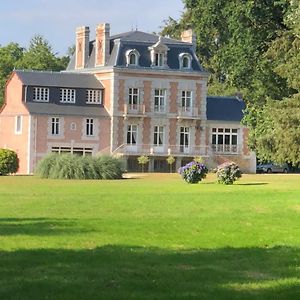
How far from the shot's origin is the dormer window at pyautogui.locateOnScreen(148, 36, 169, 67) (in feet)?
220

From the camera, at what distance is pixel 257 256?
492 inches

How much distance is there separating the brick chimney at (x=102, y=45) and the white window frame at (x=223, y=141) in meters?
11.0

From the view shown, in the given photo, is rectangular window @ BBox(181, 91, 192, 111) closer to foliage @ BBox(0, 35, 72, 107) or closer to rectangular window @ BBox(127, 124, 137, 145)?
rectangular window @ BBox(127, 124, 137, 145)

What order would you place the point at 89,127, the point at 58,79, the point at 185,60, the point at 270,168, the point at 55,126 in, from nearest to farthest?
the point at 55,126, the point at 89,127, the point at 58,79, the point at 185,60, the point at 270,168

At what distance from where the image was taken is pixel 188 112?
223ft

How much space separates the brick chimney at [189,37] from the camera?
226 feet

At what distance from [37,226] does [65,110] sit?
162 ft

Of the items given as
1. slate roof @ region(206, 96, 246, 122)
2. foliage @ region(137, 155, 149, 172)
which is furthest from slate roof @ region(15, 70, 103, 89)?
slate roof @ region(206, 96, 246, 122)

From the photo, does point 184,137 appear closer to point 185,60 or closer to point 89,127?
point 185,60

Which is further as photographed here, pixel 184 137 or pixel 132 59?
pixel 184 137

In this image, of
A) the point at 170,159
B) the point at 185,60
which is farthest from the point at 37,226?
the point at 185,60

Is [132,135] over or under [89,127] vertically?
under

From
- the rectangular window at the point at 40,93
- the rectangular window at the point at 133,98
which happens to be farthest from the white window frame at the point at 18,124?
the rectangular window at the point at 133,98

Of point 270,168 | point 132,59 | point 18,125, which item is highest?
point 132,59
